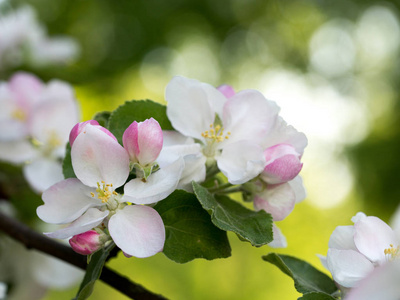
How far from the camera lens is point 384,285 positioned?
31 centimetres

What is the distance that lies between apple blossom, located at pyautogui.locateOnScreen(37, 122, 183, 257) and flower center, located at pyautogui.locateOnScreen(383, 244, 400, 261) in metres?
0.22

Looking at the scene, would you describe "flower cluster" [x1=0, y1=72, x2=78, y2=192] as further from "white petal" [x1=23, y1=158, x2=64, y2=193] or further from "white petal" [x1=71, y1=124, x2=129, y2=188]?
"white petal" [x1=71, y1=124, x2=129, y2=188]

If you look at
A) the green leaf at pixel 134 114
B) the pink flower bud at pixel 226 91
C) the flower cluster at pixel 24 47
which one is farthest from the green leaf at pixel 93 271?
the flower cluster at pixel 24 47

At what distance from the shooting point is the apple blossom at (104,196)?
46 centimetres

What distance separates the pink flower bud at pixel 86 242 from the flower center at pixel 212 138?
173 millimetres

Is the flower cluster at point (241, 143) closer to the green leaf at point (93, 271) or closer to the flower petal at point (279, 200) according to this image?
the flower petal at point (279, 200)

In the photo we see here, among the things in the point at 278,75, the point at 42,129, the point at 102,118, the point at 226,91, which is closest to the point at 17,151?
the point at 42,129

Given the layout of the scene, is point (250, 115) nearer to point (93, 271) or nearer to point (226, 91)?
point (226, 91)

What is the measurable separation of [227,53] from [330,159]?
1.34m

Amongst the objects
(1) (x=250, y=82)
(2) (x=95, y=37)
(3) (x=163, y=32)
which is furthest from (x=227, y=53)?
(2) (x=95, y=37)

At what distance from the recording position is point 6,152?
2.87ft

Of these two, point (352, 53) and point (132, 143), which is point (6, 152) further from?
point (352, 53)

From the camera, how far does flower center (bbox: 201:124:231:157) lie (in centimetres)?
57

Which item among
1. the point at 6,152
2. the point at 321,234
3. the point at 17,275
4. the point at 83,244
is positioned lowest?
the point at 321,234
